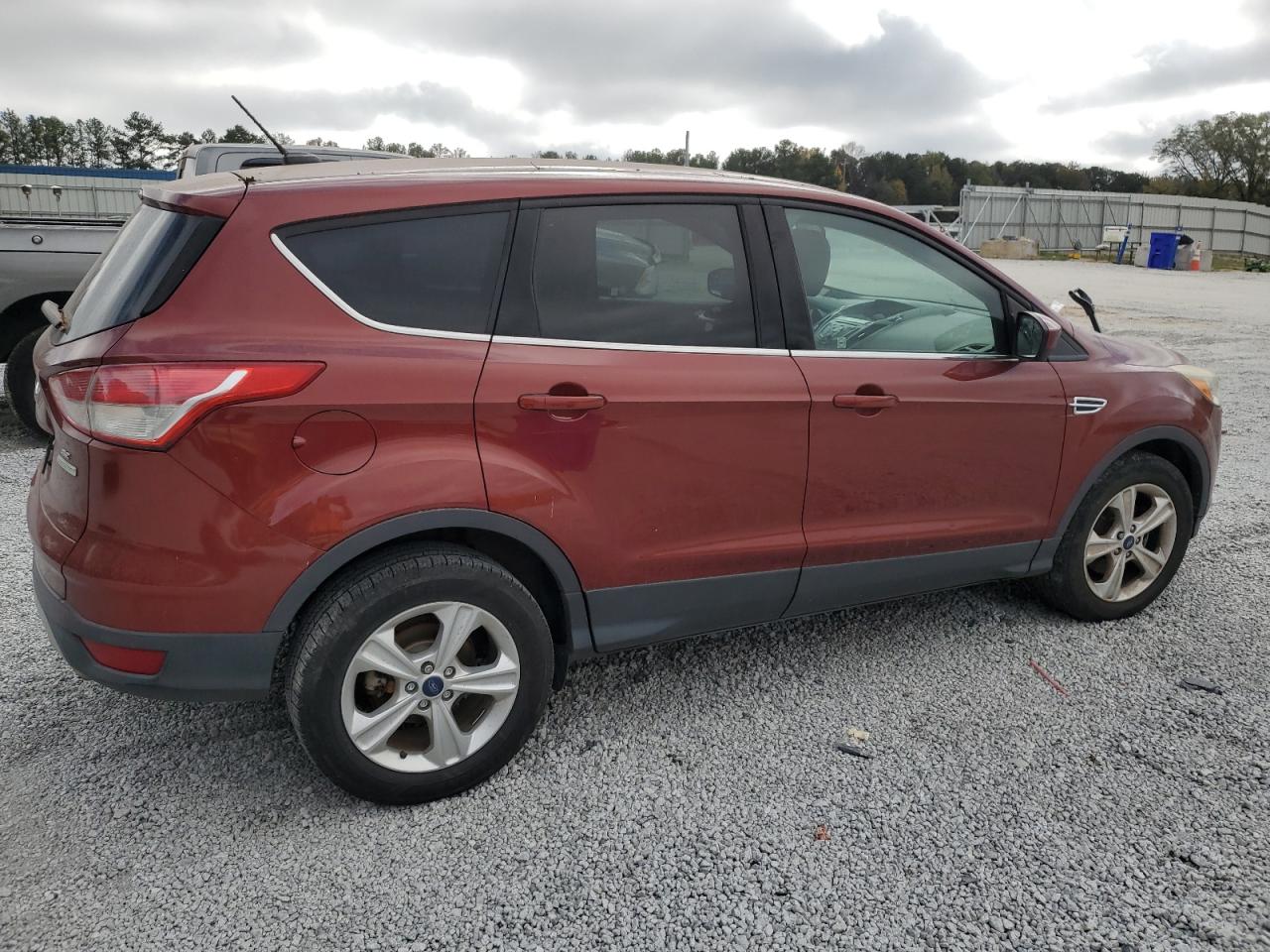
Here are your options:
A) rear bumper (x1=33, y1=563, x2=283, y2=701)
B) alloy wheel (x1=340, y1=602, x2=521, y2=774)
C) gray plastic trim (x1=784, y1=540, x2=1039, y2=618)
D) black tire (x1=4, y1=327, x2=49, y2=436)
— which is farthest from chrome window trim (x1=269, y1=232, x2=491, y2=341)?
black tire (x1=4, y1=327, x2=49, y2=436)

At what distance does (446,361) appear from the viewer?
2662mm

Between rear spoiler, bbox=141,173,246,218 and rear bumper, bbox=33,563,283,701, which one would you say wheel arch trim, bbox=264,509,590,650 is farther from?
rear spoiler, bbox=141,173,246,218

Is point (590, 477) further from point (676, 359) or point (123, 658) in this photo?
point (123, 658)

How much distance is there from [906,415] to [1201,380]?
1.74 meters

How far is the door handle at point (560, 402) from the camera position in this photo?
2.73 meters

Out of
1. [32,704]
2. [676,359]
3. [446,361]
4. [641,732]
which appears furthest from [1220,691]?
[32,704]

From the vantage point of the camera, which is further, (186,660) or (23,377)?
(23,377)

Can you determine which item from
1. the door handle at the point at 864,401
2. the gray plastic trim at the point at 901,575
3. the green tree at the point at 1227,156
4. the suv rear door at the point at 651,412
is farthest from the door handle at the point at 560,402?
the green tree at the point at 1227,156

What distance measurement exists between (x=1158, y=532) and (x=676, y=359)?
7.87 ft

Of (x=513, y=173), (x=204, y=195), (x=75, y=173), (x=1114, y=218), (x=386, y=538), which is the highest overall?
(x=1114, y=218)

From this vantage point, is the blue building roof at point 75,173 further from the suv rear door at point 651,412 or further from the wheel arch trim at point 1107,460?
the wheel arch trim at point 1107,460

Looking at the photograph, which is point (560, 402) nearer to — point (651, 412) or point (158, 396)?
point (651, 412)

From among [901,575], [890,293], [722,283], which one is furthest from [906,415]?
[722,283]

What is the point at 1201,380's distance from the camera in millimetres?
4266
